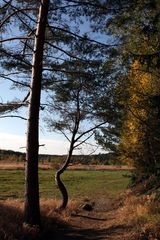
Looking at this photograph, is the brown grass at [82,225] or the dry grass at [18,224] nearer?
the dry grass at [18,224]

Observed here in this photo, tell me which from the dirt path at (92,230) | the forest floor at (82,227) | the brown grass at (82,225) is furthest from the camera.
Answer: the dirt path at (92,230)

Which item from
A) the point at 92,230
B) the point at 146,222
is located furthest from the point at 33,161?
the point at 146,222

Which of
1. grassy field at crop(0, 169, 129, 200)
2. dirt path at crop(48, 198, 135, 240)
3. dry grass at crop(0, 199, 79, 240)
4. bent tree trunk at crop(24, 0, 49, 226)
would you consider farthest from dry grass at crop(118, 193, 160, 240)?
grassy field at crop(0, 169, 129, 200)

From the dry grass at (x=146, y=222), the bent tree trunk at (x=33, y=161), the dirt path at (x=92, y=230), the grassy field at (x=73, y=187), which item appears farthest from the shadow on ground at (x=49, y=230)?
the grassy field at (x=73, y=187)

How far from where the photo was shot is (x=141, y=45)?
18.6 metres

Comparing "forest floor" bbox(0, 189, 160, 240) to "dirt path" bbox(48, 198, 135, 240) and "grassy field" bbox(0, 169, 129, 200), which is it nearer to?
"dirt path" bbox(48, 198, 135, 240)

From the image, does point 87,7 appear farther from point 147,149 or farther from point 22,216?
point 147,149

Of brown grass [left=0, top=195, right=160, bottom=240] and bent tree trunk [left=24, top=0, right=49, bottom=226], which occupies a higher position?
bent tree trunk [left=24, top=0, right=49, bottom=226]

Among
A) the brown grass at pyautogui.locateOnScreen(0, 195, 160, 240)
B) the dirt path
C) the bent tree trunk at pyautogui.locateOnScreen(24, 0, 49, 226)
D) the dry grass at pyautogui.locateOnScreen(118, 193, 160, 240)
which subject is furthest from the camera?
the bent tree trunk at pyautogui.locateOnScreen(24, 0, 49, 226)

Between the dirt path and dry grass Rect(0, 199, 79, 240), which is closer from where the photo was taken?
dry grass Rect(0, 199, 79, 240)

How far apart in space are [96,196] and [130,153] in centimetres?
810

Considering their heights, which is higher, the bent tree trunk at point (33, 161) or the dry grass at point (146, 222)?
the bent tree trunk at point (33, 161)

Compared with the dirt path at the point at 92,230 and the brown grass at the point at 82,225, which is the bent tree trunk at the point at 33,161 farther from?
the dirt path at the point at 92,230

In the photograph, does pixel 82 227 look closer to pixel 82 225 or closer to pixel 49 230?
pixel 82 225
